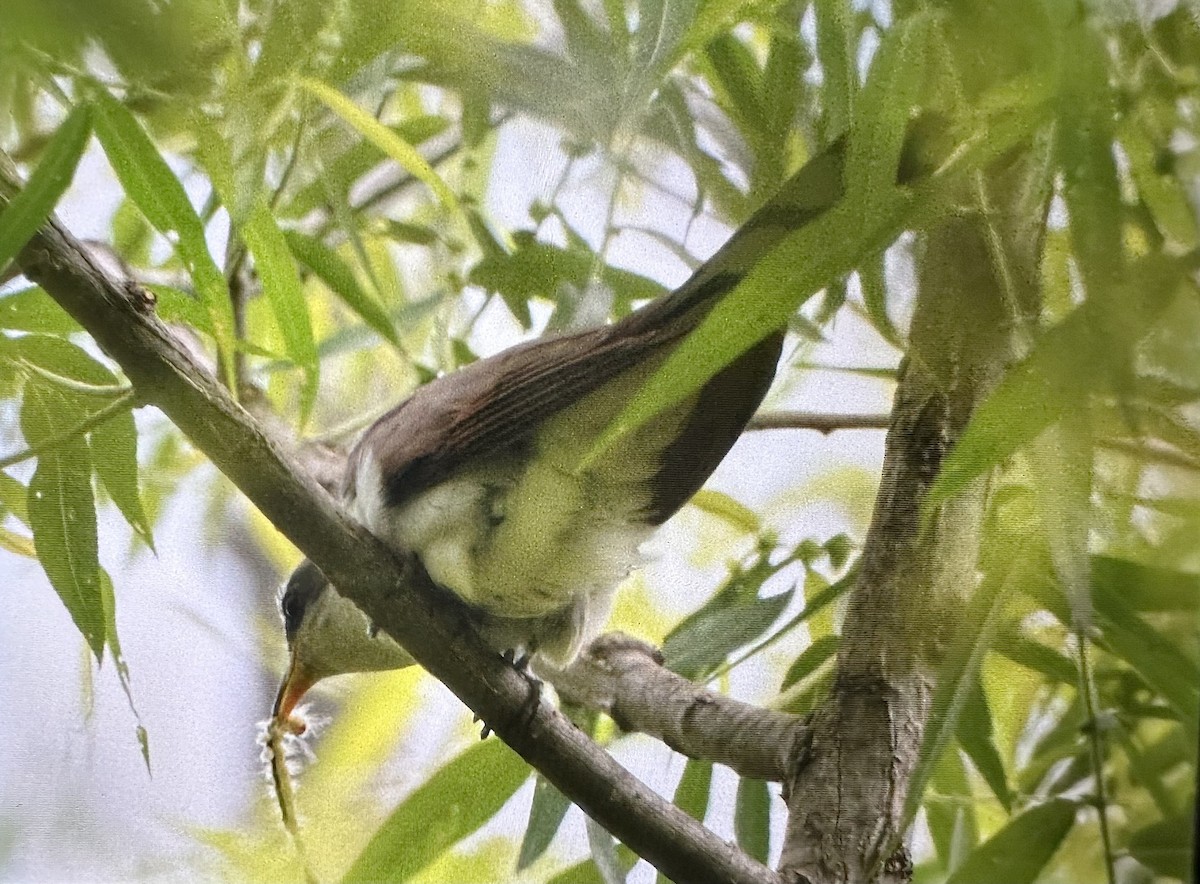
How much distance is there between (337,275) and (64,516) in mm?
187

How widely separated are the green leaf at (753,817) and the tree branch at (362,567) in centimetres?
5

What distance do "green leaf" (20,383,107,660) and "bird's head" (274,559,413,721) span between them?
17 centimetres

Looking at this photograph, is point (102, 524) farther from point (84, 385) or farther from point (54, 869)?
point (54, 869)

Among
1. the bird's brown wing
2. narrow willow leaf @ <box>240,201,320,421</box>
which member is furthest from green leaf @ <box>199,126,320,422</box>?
the bird's brown wing

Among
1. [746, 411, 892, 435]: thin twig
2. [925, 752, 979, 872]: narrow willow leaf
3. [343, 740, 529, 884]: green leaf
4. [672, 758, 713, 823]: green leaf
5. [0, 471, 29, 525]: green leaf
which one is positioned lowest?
[343, 740, 529, 884]: green leaf

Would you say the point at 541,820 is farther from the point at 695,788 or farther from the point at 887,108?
the point at 887,108

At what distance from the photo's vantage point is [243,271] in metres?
0.64

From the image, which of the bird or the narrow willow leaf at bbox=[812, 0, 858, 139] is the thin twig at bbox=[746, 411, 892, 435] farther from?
the narrow willow leaf at bbox=[812, 0, 858, 139]

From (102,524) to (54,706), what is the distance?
11 centimetres

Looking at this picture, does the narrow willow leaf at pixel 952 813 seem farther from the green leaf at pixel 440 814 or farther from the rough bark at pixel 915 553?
the green leaf at pixel 440 814

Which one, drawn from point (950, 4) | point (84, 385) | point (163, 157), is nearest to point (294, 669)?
point (84, 385)

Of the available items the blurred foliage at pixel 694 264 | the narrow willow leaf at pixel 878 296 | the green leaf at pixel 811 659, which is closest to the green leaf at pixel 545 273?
the blurred foliage at pixel 694 264

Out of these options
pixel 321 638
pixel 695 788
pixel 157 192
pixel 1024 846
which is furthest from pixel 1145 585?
pixel 321 638

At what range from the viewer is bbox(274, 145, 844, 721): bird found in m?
0.54
